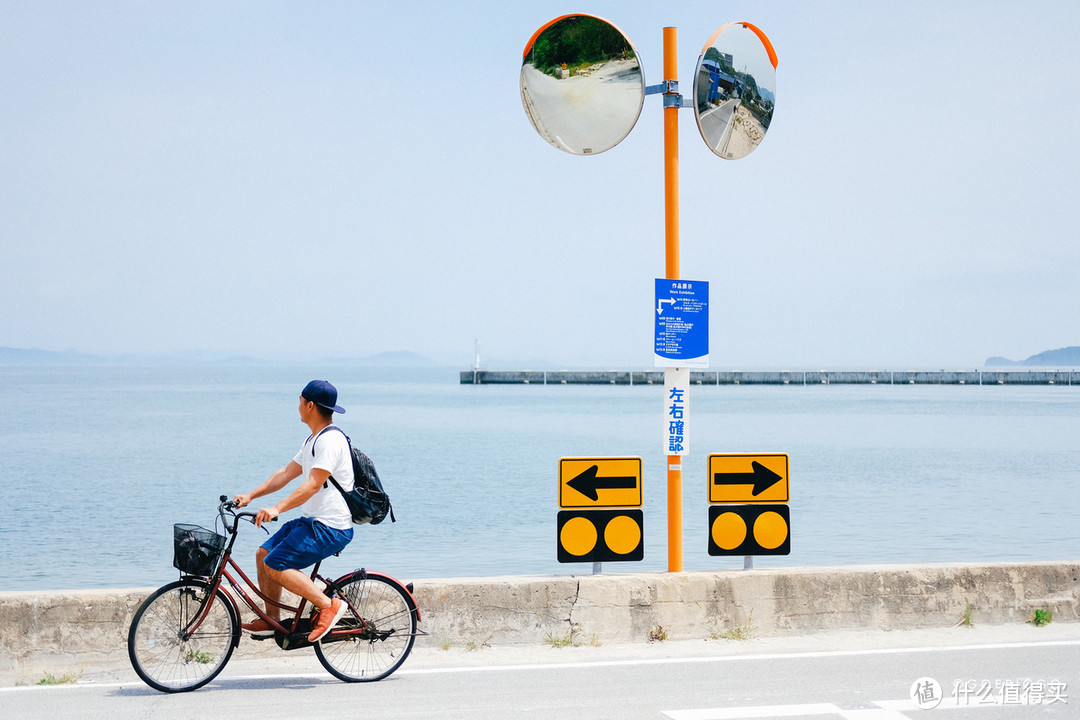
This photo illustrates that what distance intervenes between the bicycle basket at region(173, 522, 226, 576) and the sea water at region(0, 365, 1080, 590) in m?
12.3

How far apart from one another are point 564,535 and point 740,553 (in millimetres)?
1451

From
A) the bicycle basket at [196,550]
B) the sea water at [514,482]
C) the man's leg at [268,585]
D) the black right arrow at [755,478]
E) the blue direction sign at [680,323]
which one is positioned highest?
the blue direction sign at [680,323]

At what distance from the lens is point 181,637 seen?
6520mm

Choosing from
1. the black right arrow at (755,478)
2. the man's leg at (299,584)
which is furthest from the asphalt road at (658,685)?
the black right arrow at (755,478)

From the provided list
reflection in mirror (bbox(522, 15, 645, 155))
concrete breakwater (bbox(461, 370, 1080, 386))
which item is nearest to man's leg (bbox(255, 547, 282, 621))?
reflection in mirror (bbox(522, 15, 645, 155))

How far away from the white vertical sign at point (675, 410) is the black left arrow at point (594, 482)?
48 cm

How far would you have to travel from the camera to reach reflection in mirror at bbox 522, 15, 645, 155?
8.17 meters

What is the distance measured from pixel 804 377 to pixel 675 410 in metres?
153

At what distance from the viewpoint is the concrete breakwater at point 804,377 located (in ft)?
484

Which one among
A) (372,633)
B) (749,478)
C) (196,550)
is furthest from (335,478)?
(749,478)

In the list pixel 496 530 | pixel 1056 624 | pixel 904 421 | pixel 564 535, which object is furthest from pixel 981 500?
pixel 904 421

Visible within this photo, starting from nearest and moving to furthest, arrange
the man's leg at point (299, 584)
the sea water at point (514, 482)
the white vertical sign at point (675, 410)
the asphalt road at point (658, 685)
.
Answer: the asphalt road at point (658, 685) → the man's leg at point (299, 584) → the white vertical sign at point (675, 410) → the sea water at point (514, 482)

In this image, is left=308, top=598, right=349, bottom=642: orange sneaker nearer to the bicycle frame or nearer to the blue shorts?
the bicycle frame

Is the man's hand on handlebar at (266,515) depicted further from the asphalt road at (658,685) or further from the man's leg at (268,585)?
the asphalt road at (658,685)
